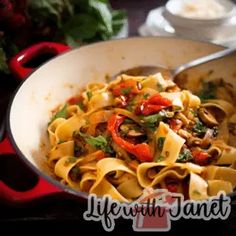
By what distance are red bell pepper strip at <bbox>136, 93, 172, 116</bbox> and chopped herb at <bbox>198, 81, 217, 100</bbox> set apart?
0.30m

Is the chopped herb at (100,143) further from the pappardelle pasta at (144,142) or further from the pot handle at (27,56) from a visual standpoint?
the pot handle at (27,56)

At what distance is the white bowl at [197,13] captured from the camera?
2.26 meters

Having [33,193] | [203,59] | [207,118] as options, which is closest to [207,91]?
[203,59]

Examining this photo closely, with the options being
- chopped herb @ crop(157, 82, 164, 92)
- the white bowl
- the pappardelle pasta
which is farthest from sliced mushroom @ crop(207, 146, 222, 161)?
the white bowl

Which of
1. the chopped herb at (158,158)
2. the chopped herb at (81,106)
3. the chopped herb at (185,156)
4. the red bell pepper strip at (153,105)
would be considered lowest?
the chopped herb at (81,106)

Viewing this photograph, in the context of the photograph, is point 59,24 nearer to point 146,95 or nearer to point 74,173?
point 146,95

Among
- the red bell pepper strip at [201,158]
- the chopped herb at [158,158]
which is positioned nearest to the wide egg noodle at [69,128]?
the chopped herb at [158,158]

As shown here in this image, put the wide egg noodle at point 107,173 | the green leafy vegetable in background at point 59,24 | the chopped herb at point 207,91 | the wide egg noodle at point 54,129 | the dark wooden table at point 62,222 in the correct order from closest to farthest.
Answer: the dark wooden table at point 62,222 → the wide egg noodle at point 107,173 → the wide egg noodle at point 54,129 → the chopped herb at point 207,91 → the green leafy vegetable in background at point 59,24

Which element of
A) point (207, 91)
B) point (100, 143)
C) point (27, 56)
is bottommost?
point (207, 91)

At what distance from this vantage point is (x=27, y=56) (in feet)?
6.08

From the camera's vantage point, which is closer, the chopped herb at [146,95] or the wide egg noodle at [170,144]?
the wide egg noodle at [170,144]

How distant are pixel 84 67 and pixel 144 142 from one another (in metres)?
0.52

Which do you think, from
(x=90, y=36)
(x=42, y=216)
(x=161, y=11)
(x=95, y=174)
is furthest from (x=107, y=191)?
(x=161, y=11)

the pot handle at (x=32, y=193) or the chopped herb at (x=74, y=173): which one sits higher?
the pot handle at (x=32, y=193)
